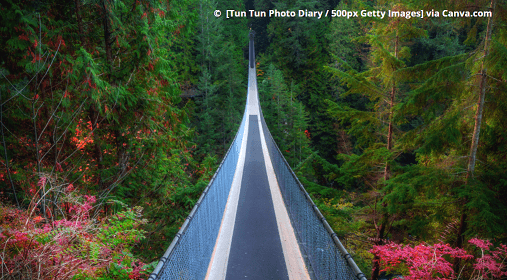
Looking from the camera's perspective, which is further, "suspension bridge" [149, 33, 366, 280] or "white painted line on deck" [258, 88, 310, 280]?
"white painted line on deck" [258, 88, 310, 280]

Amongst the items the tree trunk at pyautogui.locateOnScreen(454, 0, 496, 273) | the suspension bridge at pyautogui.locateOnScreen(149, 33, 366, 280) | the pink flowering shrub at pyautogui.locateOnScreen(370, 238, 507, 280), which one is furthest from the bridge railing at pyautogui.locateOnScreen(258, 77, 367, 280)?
the tree trunk at pyautogui.locateOnScreen(454, 0, 496, 273)

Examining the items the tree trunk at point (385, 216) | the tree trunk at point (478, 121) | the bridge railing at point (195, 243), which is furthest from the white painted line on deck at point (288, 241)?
the tree trunk at point (478, 121)

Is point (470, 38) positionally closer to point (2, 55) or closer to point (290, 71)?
point (2, 55)

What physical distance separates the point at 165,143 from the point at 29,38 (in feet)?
8.50

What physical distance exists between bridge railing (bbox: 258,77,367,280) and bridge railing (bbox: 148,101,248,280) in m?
1.46

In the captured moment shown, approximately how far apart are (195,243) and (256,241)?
5.36 feet

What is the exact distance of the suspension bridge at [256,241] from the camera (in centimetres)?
286

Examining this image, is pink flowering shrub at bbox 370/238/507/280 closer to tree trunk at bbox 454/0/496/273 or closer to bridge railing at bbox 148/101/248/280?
tree trunk at bbox 454/0/496/273

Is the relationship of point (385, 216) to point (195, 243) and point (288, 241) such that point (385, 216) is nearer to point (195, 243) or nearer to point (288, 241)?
point (288, 241)

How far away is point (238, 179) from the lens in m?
8.14

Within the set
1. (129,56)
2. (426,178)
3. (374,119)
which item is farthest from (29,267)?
(374,119)

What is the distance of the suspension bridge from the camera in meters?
2.86

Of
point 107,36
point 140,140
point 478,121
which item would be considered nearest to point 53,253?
point 140,140

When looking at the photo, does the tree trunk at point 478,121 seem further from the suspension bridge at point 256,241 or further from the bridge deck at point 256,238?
the bridge deck at point 256,238
